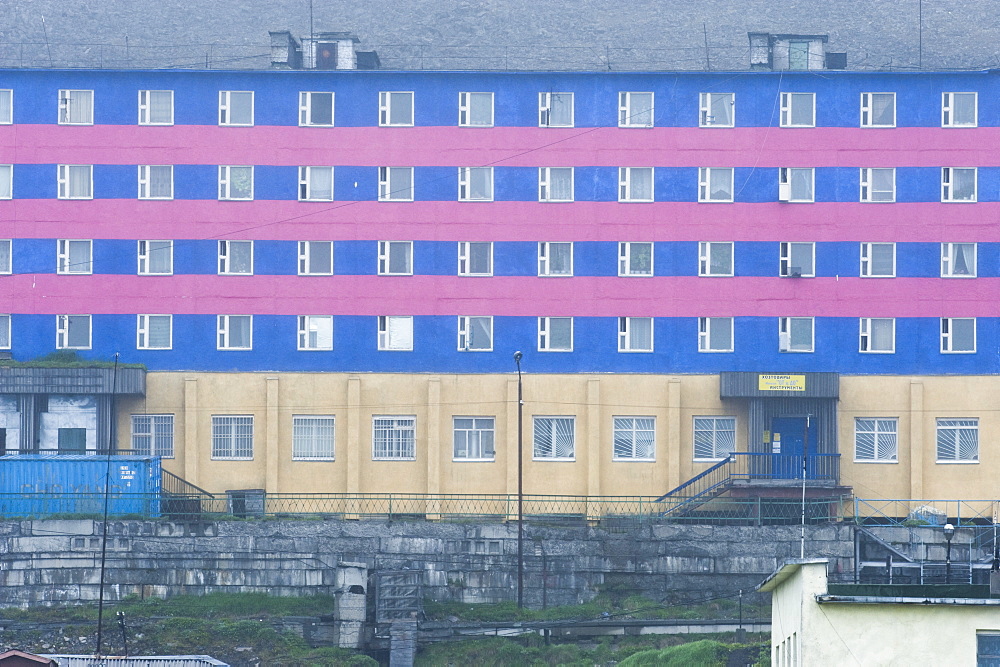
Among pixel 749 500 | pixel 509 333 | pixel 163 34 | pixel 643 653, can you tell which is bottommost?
pixel 643 653

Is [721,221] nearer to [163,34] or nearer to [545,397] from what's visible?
[545,397]

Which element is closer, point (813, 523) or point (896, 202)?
point (813, 523)

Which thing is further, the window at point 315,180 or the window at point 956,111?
the window at point 315,180

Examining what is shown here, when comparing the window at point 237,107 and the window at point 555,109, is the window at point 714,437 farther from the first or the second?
the window at point 237,107

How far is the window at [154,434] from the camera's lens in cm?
6738

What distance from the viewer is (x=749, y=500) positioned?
64.1m

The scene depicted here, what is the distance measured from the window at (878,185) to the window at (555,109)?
36.8 ft

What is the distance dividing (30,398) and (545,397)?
18.9 m

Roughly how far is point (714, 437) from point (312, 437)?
48.8 feet

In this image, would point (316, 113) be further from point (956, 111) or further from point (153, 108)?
point (956, 111)

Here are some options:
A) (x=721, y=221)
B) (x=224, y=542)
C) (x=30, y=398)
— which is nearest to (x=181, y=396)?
(x=30, y=398)

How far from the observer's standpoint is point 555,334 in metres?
67.9

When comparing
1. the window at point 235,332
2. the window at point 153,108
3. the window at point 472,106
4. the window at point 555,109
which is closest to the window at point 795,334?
the window at point 555,109

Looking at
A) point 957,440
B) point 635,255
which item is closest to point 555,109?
point 635,255
